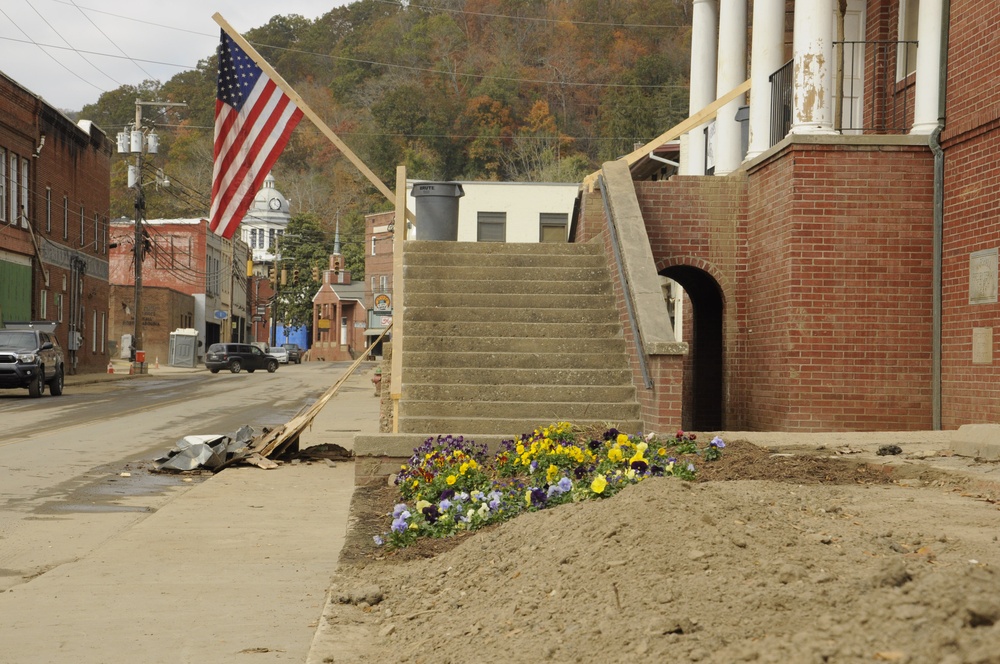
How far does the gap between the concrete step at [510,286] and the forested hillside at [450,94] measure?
2305 inches

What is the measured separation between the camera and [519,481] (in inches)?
337

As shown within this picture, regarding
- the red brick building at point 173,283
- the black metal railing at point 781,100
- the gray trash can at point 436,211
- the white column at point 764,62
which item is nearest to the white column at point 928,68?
the black metal railing at point 781,100

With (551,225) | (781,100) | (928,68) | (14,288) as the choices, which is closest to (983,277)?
(928,68)

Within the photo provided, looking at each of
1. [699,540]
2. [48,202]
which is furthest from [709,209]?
[48,202]

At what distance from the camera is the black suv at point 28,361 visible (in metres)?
29.7

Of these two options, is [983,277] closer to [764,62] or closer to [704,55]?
[764,62]

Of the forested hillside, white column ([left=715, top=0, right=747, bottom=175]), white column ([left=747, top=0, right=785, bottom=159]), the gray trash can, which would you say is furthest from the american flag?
the forested hillside

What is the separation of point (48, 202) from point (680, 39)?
4963 cm

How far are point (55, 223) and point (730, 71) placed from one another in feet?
120

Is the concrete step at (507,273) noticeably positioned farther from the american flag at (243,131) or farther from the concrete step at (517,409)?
the concrete step at (517,409)

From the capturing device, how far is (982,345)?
12.1 meters

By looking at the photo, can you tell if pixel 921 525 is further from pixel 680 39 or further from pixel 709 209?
pixel 680 39

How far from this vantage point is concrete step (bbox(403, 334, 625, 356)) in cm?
1322

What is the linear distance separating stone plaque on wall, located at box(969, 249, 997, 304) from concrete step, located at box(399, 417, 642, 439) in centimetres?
375
